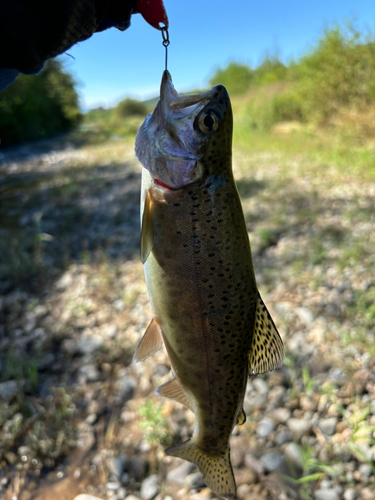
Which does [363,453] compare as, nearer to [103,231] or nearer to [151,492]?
[151,492]

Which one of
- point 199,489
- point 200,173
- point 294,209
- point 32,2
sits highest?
point 32,2

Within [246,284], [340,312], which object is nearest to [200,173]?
[246,284]

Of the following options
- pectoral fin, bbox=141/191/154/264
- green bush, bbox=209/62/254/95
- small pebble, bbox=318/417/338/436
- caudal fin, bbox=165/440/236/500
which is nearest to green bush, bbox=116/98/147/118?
green bush, bbox=209/62/254/95

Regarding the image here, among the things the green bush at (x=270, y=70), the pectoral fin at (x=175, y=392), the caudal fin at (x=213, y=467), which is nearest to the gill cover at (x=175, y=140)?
the pectoral fin at (x=175, y=392)

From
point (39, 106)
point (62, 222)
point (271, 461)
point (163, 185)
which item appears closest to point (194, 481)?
point (271, 461)

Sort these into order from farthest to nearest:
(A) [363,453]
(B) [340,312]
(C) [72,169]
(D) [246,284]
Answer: (C) [72,169] < (B) [340,312] < (A) [363,453] < (D) [246,284]

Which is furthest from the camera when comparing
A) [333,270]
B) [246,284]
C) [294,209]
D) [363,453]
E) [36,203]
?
[36,203]

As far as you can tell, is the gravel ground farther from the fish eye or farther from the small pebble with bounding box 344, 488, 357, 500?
the fish eye
